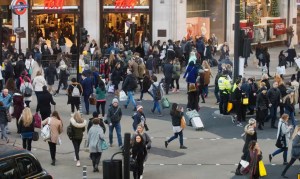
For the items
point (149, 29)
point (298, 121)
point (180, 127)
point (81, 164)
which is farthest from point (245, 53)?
point (149, 29)

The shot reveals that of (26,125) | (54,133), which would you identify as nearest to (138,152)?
(54,133)

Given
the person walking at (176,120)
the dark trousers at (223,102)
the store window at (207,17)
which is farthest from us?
the store window at (207,17)

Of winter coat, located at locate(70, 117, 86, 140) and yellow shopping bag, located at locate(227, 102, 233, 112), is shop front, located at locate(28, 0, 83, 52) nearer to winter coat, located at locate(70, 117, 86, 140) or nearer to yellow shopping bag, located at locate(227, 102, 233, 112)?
yellow shopping bag, located at locate(227, 102, 233, 112)

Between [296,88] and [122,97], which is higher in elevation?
[296,88]

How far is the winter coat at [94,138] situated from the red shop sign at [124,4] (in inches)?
1050

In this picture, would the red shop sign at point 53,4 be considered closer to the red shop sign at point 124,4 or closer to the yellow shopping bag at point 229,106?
the red shop sign at point 124,4

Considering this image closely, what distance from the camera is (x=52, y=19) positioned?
46281 millimetres

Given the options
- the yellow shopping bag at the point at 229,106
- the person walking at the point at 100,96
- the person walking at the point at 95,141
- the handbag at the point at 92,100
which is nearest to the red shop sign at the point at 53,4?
the handbag at the point at 92,100

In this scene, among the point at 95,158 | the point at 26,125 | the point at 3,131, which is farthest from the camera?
the point at 3,131

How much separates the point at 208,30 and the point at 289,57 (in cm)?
736

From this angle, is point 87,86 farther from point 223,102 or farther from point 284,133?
point 284,133

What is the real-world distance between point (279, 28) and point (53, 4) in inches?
668

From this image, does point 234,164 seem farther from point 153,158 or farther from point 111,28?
point 111,28

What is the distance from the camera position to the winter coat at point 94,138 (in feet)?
65.2
